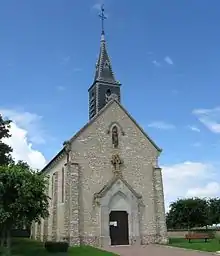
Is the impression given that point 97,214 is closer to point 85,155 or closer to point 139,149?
point 85,155

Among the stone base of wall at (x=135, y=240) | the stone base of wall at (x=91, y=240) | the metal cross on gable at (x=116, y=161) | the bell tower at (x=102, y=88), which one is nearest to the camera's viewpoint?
the stone base of wall at (x=91, y=240)

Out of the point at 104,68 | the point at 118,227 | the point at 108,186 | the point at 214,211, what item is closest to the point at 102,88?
the point at 104,68

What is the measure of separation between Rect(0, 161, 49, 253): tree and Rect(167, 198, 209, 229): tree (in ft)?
124

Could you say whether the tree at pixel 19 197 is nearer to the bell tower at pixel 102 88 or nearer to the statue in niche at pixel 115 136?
the statue in niche at pixel 115 136

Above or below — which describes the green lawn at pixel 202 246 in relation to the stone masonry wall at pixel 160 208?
below

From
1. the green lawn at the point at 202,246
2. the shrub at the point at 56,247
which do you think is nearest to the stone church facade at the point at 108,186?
the green lawn at the point at 202,246

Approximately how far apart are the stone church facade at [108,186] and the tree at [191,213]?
2523 centimetres

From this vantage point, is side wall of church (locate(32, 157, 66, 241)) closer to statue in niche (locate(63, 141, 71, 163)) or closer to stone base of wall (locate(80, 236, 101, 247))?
statue in niche (locate(63, 141, 71, 163))

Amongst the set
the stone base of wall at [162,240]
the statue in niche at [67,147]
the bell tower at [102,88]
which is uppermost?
the bell tower at [102,88]

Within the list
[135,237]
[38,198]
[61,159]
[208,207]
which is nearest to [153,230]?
[135,237]

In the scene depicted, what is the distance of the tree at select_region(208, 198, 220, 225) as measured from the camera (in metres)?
57.9

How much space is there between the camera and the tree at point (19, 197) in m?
21.2

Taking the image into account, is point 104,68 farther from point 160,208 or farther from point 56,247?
point 56,247

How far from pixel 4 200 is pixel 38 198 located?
2.04 meters
